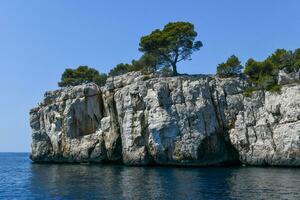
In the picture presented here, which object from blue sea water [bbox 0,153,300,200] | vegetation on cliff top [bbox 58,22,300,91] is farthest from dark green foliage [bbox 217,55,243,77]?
blue sea water [bbox 0,153,300,200]

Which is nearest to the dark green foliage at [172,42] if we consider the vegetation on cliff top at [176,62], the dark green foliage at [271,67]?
the vegetation on cliff top at [176,62]

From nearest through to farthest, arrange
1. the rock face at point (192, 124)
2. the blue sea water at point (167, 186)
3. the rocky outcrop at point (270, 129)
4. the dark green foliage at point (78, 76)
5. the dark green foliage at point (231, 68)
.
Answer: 1. the blue sea water at point (167, 186)
2. the rocky outcrop at point (270, 129)
3. the rock face at point (192, 124)
4. the dark green foliage at point (231, 68)
5. the dark green foliage at point (78, 76)

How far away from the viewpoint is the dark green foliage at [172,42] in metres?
72.9

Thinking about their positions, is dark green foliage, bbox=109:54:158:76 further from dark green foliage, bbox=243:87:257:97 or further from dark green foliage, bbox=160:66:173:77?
dark green foliage, bbox=243:87:257:97

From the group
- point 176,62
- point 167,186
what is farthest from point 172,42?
point 167,186

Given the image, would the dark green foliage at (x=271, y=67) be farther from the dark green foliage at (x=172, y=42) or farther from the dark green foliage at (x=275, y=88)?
the dark green foliage at (x=172, y=42)

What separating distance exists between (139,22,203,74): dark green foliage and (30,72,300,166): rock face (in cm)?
706

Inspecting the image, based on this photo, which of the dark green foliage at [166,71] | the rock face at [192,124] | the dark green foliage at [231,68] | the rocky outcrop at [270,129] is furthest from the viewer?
the dark green foliage at [166,71]

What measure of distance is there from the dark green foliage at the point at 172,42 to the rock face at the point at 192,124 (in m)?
7.06

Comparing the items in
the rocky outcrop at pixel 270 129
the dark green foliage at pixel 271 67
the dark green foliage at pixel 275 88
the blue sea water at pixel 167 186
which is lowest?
the blue sea water at pixel 167 186

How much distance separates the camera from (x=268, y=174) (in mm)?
49000

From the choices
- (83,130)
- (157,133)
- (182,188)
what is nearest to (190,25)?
(157,133)

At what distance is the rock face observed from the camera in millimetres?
57625

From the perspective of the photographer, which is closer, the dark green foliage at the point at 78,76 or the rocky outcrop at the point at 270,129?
the rocky outcrop at the point at 270,129
